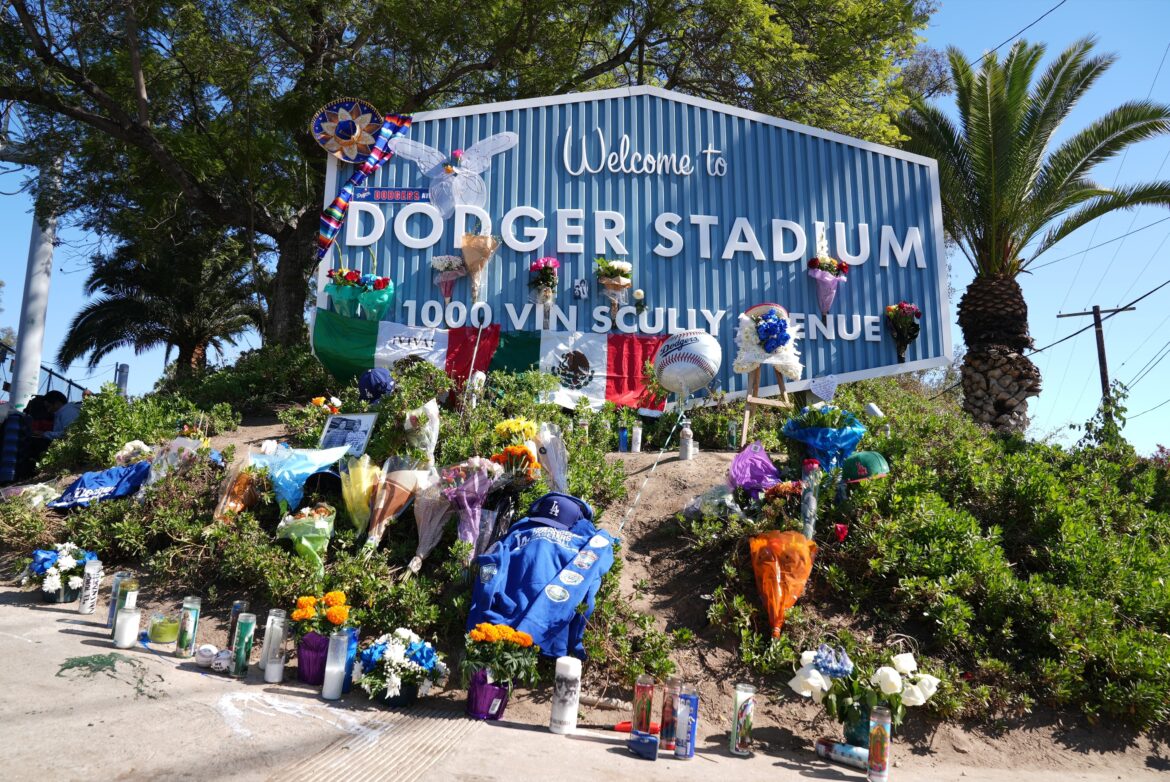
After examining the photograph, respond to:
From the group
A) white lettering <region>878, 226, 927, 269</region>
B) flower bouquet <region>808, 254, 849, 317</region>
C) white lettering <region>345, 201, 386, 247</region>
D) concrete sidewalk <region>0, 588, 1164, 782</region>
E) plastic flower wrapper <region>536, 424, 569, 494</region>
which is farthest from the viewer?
white lettering <region>878, 226, 927, 269</region>

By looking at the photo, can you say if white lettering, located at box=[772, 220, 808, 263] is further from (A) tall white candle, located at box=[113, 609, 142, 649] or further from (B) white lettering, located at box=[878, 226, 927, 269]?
(A) tall white candle, located at box=[113, 609, 142, 649]

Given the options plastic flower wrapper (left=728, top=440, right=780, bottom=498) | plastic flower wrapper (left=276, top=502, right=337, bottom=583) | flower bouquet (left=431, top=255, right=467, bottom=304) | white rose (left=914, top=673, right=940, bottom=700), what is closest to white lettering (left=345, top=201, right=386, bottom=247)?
flower bouquet (left=431, top=255, right=467, bottom=304)

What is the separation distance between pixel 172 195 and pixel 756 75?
38.4 feet

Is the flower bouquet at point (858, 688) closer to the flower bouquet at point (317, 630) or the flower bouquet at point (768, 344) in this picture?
the flower bouquet at point (317, 630)

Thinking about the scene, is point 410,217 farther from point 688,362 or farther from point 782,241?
point 782,241

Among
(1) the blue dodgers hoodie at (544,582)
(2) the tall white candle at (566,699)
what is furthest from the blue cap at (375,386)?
(2) the tall white candle at (566,699)

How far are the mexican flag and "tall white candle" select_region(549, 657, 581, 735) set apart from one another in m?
6.96

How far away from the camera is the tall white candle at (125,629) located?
20.0 ft

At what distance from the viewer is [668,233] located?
1298cm

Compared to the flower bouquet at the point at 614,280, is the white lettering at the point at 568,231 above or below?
above

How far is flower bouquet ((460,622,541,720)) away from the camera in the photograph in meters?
5.45

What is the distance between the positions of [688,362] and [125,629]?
6419 millimetres

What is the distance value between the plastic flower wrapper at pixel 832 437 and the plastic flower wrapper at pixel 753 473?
0.42 metres

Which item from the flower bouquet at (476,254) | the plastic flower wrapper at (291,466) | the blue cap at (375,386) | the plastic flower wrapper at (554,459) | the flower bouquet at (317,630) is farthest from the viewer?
the flower bouquet at (476,254)
